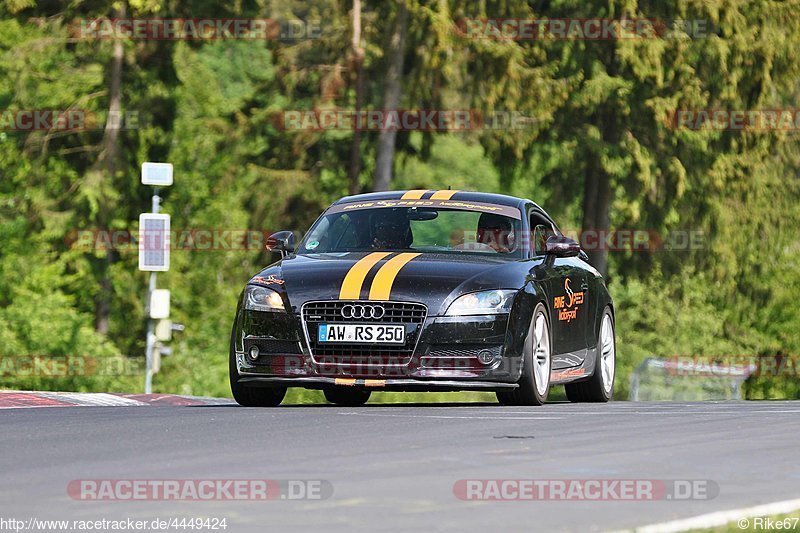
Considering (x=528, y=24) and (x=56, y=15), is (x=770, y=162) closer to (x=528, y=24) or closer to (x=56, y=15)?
(x=528, y=24)

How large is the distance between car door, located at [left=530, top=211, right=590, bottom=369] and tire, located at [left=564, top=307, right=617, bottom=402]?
56cm

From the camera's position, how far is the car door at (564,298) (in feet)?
50.6

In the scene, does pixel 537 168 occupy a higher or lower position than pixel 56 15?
lower

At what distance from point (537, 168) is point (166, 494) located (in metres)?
36.4

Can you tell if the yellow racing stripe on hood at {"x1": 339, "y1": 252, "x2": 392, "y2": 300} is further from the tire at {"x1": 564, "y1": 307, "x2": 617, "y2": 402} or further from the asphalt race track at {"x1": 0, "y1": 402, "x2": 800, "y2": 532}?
the tire at {"x1": 564, "y1": 307, "x2": 617, "y2": 402}

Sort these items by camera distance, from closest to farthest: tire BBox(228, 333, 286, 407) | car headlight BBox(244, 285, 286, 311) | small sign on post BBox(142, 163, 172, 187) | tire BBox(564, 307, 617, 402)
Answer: car headlight BBox(244, 285, 286, 311)
tire BBox(228, 333, 286, 407)
tire BBox(564, 307, 617, 402)
small sign on post BBox(142, 163, 172, 187)

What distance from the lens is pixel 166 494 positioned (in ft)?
27.2

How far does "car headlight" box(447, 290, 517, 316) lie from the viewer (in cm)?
1399

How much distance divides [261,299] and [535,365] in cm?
218

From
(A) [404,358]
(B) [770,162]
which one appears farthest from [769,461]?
(B) [770,162]

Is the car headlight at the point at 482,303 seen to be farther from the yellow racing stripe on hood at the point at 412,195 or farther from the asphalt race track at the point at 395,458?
the yellow racing stripe on hood at the point at 412,195

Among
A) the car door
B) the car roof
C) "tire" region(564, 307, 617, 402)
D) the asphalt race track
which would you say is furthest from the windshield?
"tire" region(564, 307, 617, 402)

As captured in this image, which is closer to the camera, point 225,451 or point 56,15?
point 225,451

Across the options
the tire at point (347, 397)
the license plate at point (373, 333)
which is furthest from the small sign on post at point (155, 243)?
the license plate at point (373, 333)
